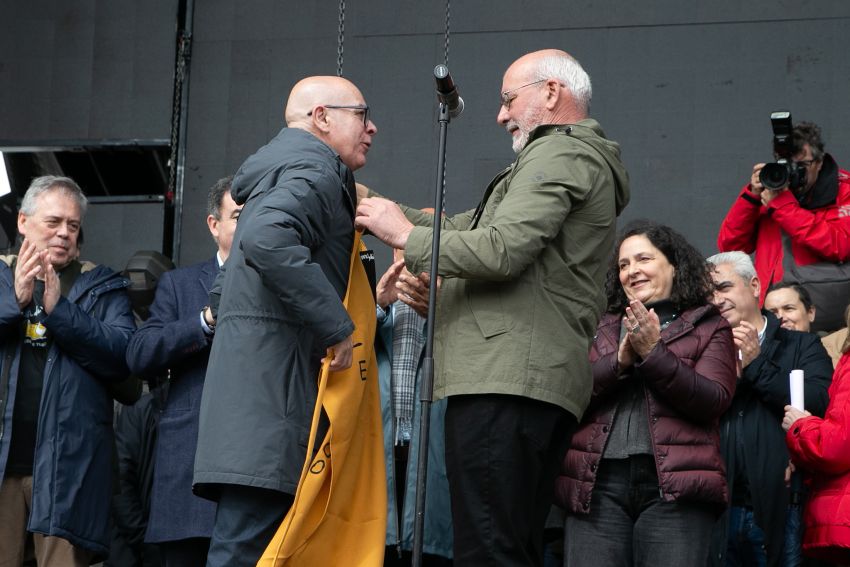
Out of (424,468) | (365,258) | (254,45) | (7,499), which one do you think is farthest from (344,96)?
(254,45)

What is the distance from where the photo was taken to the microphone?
353 cm

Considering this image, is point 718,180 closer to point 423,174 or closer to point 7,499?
point 423,174

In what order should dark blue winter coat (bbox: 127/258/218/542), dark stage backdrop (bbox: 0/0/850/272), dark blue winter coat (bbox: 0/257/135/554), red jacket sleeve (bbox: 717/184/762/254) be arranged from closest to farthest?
dark blue winter coat (bbox: 127/258/218/542)
dark blue winter coat (bbox: 0/257/135/554)
red jacket sleeve (bbox: 717/184/762/254)
dark stage backdrop (bbox: 0/0/850/272)

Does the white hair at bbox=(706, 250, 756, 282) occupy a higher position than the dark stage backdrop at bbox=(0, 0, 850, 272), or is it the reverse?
the dark stage backdrop at bbox=(0, 0, 850, 272)

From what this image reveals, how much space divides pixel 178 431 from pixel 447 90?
58.9 inches

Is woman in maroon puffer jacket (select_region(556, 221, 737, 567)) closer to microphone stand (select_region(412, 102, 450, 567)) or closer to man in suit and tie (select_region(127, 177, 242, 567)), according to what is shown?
microphone stand (select_region(412, 102, 450, 567))

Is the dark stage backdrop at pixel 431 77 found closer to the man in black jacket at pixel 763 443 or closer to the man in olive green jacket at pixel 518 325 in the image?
the man in black jacket at pixel 763 443

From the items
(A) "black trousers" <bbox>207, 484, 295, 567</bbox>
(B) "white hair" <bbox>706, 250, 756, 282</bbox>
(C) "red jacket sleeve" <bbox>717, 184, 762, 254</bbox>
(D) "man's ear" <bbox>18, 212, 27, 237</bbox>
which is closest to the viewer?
(A) "black trousers" <bbox>207, 484, 295, 567</bbox>

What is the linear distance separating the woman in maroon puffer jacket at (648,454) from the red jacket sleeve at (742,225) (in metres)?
1.87

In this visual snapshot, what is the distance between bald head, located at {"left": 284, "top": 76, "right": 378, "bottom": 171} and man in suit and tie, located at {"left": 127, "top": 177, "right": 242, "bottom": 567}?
79 cm

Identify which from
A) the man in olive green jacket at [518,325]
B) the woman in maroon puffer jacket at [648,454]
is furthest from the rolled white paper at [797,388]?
the man in olive green jacket at [518,325]

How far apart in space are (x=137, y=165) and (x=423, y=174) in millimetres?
1624

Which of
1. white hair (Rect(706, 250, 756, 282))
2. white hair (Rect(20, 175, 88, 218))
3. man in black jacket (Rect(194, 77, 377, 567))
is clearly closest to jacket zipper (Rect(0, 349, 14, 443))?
white hair (Rect(20, 175, 88, 218))

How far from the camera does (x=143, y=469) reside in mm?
5270
